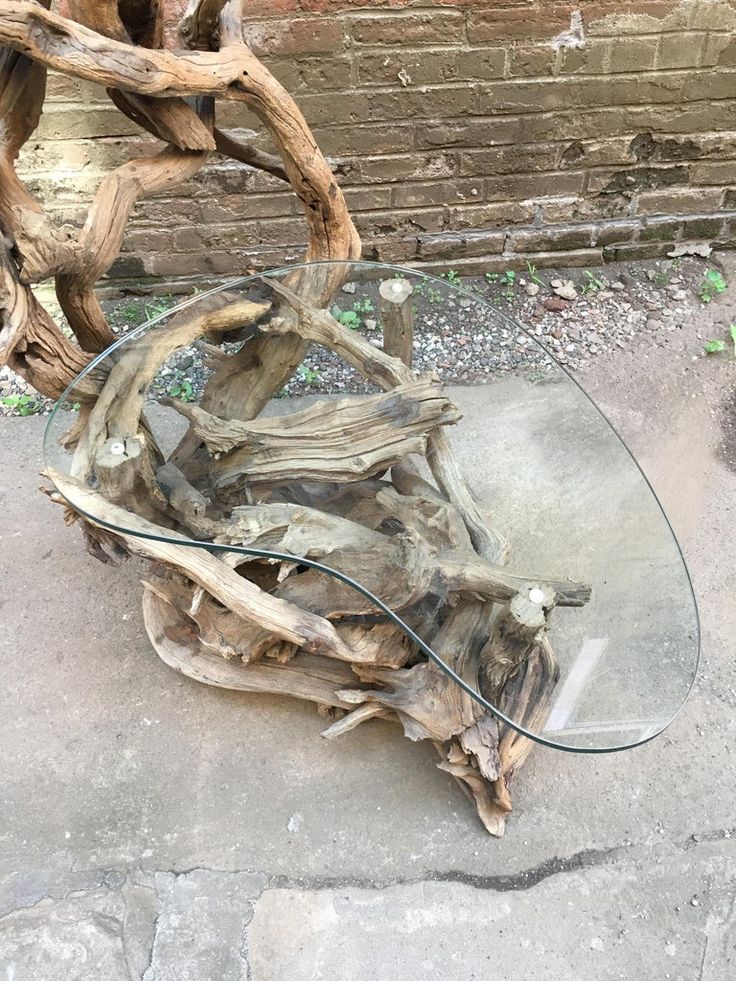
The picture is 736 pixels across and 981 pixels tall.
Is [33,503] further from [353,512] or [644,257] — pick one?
[644,257]

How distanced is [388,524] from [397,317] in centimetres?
60

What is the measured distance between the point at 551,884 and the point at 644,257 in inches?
101

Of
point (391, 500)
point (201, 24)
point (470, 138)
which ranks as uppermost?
point (201, 24)

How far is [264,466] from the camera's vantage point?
1.77m

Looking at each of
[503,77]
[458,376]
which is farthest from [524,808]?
[503,77]

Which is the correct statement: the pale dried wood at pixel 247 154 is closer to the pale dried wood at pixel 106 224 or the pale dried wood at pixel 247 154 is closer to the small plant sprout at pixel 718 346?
the pale dried wood at pixel 106 224

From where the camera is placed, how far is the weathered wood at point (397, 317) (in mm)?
2023

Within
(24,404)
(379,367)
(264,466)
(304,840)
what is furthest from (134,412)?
(24,404)

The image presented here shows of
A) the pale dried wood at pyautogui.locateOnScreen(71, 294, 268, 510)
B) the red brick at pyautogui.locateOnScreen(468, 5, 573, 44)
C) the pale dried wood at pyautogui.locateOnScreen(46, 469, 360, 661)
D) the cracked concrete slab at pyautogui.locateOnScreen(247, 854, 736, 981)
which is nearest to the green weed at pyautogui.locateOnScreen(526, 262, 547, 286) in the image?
the red brick at pyautogui.locateOnScreen(468, 5, 573, 44)

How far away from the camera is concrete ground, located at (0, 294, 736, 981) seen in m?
1.68

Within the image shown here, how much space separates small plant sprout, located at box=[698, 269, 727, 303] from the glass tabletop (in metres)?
1.44

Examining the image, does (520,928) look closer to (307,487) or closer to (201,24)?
(307,487)

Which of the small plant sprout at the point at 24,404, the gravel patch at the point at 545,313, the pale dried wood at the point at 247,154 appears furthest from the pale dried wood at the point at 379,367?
the small plant sprout at the point at 24,404

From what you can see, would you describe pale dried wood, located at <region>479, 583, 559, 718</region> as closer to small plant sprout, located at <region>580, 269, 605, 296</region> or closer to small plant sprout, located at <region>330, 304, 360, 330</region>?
small plant sprout, located at <region>330, 304, 360, 330</region>
